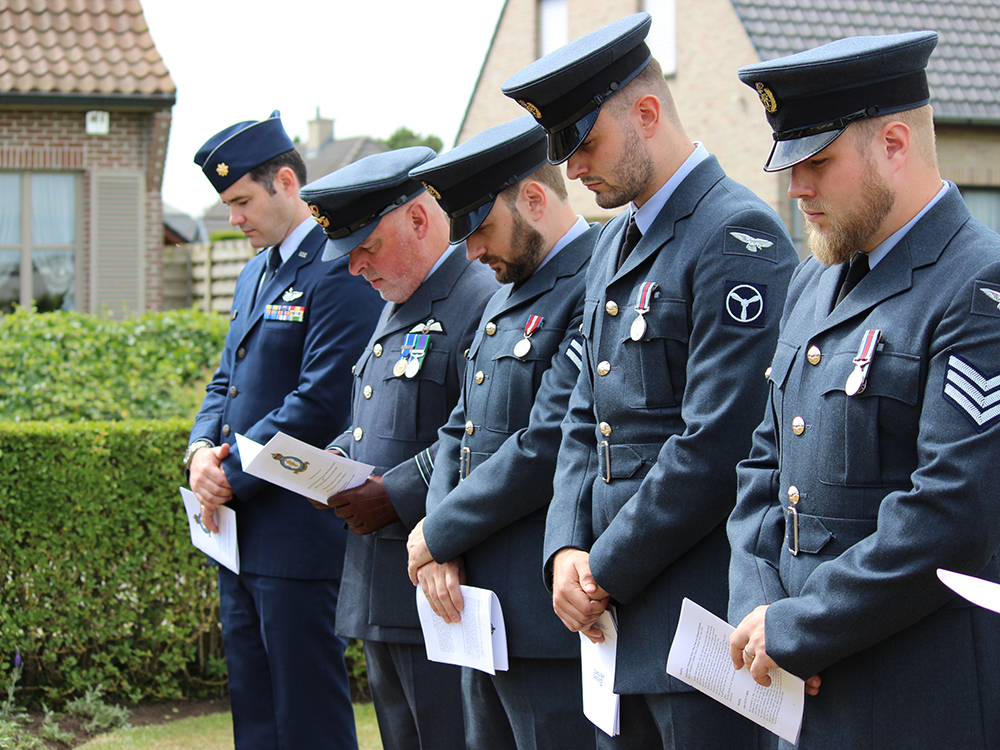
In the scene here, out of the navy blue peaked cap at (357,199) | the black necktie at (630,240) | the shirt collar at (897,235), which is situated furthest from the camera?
the navy blue peaked cap at (357,199)

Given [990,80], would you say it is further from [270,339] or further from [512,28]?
[270,339]

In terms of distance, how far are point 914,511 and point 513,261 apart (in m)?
1.55

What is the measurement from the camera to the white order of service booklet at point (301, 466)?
3387mm

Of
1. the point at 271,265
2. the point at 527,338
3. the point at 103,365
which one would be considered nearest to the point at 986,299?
the point at 527,338

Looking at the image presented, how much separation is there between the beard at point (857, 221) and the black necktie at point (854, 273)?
0.05m

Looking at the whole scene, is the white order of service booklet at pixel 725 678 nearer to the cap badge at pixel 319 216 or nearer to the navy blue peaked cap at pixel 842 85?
the navy blue peaked cap at pixel 842 85

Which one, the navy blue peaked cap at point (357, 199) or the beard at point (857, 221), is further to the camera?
the navy blue peaked cap at point (357, 199)

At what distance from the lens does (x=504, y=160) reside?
10.5ft

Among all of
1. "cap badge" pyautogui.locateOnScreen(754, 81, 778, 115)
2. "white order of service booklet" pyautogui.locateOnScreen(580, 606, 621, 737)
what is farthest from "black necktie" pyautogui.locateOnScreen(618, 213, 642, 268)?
"white order of service booklet" pyautogui.locateOnScreen(580, 606, 621, 737)

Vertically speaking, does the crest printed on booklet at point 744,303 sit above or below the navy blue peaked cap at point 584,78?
below

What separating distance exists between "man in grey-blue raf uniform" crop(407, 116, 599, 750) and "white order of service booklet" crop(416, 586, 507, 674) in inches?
1.2

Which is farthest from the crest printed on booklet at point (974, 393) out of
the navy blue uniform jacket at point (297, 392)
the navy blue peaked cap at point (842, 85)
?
the navy blue uniform jacket at point (297, 392)

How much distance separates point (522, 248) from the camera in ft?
10.5

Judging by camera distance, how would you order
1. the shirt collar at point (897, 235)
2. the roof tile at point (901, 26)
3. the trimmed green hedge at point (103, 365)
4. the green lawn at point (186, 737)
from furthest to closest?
the roof tile at point (901, 26)
the trimmed green hedge at point (103, 365)
the green lawn at point (186, 737)
the shirt collar at point (897, 235)
